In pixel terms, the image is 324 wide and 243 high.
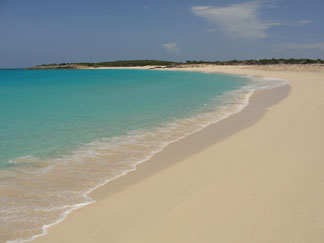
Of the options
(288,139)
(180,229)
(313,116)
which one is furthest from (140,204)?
(313,116)

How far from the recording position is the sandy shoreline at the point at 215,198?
10.3 ft

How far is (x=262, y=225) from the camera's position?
321 cm

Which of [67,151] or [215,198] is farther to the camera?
[67,151]

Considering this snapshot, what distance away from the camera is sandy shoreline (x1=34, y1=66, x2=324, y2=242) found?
3150mm

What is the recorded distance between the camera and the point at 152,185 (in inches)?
181

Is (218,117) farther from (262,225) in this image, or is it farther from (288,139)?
(262,225)

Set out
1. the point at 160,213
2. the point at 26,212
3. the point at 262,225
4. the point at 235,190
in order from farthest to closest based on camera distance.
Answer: the point at 235,190
the point at 26,212
the point at 160,213
the point at 262,225

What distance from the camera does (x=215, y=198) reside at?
3943mm

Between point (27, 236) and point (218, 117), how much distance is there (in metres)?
8.13

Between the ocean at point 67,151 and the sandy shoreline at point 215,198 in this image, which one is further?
the ocean at point 67,151

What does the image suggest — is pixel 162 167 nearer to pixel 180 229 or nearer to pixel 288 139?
pixel 180 229

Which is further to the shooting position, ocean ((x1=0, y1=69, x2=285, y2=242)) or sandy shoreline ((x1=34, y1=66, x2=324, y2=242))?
ocean ((x1=0, y1=69, x2=285, y2=242))

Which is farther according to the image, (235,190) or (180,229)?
(235,190)

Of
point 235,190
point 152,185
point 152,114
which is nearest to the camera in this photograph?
point 235,190
